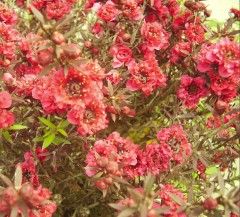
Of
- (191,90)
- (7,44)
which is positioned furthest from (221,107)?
(7,44)

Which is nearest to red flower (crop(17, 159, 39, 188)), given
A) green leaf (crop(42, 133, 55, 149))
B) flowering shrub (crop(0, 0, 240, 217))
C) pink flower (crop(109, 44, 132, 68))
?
flowering shrub (crop(0, 0, 240, 217))

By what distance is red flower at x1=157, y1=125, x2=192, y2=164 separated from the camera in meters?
1.25

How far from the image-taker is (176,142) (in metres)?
1.28

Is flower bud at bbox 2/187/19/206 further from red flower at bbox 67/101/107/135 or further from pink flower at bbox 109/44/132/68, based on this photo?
pink flower at bbox 109/44/132/68

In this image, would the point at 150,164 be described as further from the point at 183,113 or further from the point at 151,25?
the point at 151,25

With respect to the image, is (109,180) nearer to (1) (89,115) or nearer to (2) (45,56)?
(1) (89,115)

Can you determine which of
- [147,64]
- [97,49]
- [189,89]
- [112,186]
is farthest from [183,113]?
[112,186]

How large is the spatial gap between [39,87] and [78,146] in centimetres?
40

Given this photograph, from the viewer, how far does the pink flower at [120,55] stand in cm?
133

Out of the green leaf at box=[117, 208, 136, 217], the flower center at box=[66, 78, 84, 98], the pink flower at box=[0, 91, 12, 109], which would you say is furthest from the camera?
the pink flower at box=[0, 91, 12, 109]

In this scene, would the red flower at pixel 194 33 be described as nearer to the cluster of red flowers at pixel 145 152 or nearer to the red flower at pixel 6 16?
the cluster of red flowers at pixel 145 152

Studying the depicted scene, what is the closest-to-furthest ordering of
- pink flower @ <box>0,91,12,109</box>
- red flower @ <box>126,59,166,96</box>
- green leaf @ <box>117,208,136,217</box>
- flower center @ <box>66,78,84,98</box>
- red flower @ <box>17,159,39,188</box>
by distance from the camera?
1. green leaf @ <box>117,208,136,217</box>
2. flower center @ <box>66,78,84,98</box>
3. pink flower @ <box>0,91,12,109</box>
4. red flower @ <box>17,159,39,188</box>
5. red flower @ <box>126,59,166,96</box>

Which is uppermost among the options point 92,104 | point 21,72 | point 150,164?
point 92,104

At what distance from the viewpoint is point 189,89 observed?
1333mm
